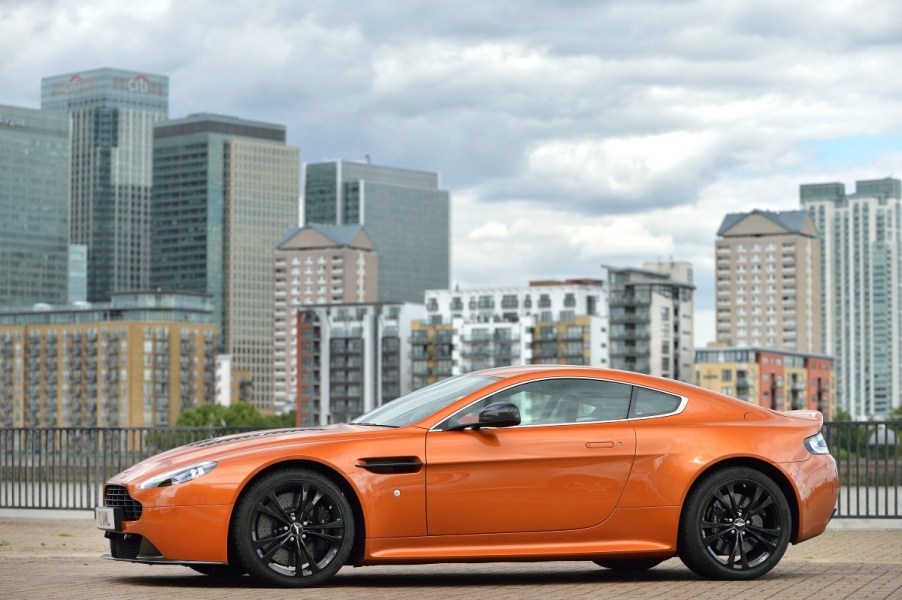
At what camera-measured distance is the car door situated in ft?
31.2

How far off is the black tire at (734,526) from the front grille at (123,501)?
3.35 meters

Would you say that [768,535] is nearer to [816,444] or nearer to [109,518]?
[816,444]

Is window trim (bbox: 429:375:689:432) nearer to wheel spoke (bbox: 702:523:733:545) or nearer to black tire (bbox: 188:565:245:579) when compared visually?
wheel spoke (bbox: 702:523:733:545)

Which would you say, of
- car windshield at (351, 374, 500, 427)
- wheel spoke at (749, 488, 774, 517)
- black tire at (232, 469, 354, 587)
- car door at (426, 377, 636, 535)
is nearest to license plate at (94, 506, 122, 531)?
black tire at (232, 469, 354, 587)

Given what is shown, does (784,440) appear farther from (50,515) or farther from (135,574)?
(50,515)

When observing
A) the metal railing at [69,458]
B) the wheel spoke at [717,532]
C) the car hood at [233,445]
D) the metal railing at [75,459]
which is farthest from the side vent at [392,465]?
the metal railing at [69,458]

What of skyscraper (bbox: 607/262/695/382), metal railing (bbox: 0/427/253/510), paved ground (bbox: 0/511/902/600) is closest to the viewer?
paved ground (bbox: 0/511/902/600)

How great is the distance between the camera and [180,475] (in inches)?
365

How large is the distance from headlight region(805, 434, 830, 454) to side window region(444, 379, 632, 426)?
1.26 m

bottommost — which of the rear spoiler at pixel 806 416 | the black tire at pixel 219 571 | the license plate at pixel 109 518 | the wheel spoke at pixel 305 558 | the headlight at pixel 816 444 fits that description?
the black tire at pixel 219 571

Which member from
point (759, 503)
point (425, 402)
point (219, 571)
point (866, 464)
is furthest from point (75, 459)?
point (759, 503)

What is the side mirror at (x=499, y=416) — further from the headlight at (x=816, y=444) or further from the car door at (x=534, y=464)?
the headlight at (x=816, y=444)

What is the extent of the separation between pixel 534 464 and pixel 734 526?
1413 mm

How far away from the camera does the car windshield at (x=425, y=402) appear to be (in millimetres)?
9820
